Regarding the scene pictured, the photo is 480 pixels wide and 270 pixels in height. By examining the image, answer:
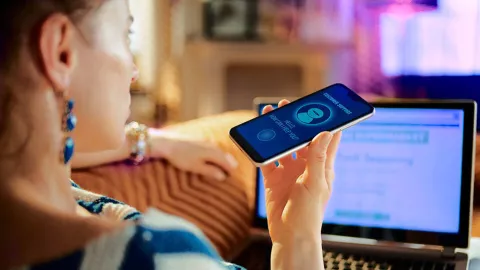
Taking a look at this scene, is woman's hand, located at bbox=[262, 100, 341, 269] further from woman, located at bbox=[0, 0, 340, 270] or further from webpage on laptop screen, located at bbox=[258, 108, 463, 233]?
webpage on laptop screen, located at bbox=[258, 108, 463, 233]

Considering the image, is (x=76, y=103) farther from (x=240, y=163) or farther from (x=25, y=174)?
(x=240, y=163)

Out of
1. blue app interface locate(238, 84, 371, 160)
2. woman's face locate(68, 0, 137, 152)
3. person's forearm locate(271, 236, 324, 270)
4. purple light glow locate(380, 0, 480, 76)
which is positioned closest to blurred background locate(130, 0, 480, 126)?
purple light glow locate(380, 0, 480, 76)

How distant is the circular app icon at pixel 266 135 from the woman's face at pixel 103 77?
16 cm

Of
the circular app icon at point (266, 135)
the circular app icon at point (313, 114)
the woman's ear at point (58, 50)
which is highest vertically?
the woman's ear at point (58, 50)

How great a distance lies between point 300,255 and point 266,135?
5.1 inches

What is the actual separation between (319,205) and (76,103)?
267 millimetres

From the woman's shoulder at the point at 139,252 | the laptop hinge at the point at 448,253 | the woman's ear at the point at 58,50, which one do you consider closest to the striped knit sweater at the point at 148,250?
the woman's shoulder at the point at 139,252

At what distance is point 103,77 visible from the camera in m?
0.49

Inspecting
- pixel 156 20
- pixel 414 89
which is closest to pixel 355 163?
pixel 414 89

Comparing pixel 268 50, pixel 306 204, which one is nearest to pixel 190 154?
pixel 306 204

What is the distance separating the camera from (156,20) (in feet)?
12.1

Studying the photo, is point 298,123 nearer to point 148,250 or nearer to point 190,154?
point 148,250

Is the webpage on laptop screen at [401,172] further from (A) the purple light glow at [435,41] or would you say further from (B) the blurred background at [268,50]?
(B) the blurred background at [268,50]

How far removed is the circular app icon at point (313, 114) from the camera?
25.5 inches
